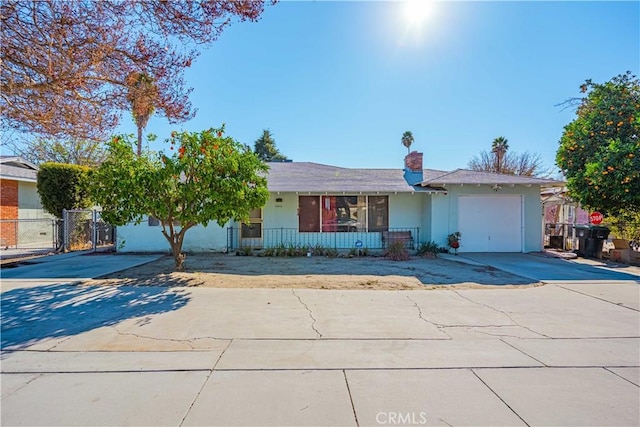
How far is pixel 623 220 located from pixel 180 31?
16.6 meters

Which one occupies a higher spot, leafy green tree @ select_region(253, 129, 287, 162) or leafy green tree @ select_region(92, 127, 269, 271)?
leafy green tree @ select_region(253, 129, 287, 162)

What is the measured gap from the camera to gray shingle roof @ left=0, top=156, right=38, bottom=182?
16094mm

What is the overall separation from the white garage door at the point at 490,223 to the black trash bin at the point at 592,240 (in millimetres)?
2249

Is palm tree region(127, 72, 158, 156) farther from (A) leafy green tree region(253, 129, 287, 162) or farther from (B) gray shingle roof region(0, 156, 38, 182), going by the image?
(A) leafy green tree region(253, 129, 287, 162)

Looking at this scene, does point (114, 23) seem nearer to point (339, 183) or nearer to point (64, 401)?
point (64, 401)

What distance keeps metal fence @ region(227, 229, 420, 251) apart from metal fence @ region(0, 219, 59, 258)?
7.55 m

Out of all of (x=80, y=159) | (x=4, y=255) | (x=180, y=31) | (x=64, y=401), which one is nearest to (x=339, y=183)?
(x=180, y=31)

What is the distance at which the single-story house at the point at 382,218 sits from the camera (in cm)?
1336

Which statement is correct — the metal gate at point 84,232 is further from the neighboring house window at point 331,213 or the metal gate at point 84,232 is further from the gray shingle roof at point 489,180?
the gray shingle roof at point 489,180

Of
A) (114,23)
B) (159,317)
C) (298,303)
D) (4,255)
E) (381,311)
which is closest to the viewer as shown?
(159,317)

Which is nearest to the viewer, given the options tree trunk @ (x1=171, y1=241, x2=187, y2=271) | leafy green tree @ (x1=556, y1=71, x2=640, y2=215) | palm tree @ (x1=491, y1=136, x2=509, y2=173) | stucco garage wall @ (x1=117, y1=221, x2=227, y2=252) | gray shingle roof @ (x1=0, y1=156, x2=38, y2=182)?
tree trunk @ (x1=171, y1=241, x2=187, y2=271)

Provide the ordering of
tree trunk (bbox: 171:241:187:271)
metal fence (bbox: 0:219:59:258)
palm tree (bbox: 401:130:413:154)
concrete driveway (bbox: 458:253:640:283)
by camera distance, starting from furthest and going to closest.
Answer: palm tree (bbox: 401:130:413:154), metal fence (bbox: 0:219:59:258), tree trunk (bbox: 171:241:187:271), concrete driveway (bbox: 458:253:640:283)

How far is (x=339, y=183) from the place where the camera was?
14.0 meters

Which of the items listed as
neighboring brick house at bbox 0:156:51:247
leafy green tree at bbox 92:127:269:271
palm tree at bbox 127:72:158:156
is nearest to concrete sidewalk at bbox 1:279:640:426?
leafy green tree at bbox 92:127:269:271
